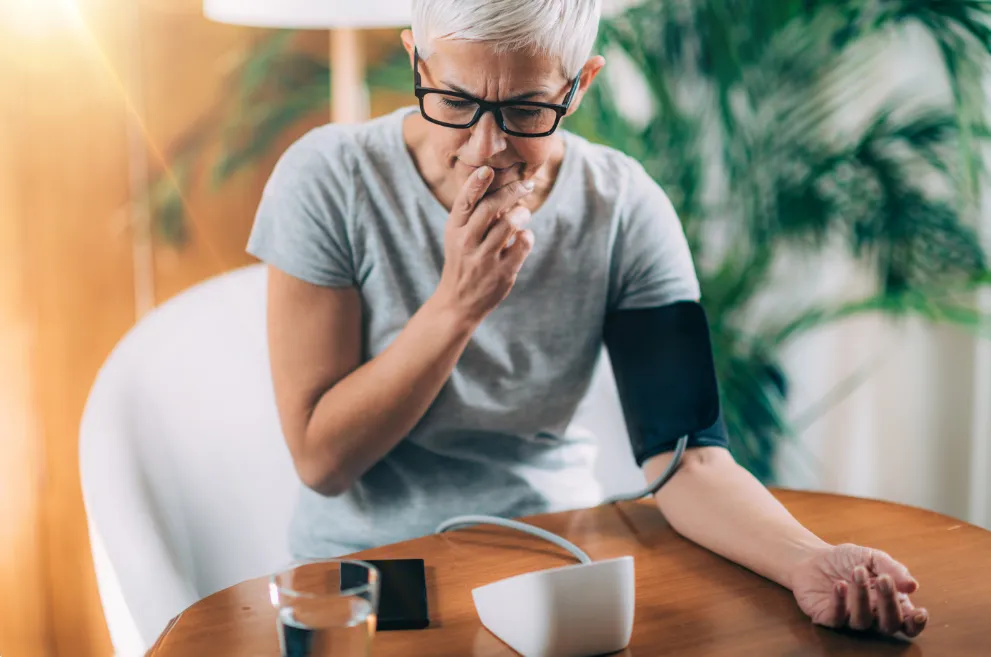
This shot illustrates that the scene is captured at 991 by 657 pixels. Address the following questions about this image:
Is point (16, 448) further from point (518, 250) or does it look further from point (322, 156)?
point (518, 250)

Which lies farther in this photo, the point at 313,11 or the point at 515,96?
the point at 313,11

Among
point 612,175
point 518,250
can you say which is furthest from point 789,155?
point 518,250

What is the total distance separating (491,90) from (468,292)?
184mm

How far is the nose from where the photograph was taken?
87 centimetres

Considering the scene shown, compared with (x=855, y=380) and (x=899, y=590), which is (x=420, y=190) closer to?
(x=899, y=590)

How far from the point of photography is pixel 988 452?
6.03 ft

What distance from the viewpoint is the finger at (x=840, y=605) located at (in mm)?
672

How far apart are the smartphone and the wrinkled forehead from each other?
1.37 feet

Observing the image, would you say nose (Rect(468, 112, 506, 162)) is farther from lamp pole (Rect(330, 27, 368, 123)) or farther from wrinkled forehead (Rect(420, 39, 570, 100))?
lamp pole (Rect(330, 27, 368, 123))

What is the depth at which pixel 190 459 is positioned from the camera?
116cm

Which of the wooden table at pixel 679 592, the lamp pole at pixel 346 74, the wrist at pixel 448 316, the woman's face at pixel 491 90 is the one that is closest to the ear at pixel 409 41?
the woman's face at pixel 491 90

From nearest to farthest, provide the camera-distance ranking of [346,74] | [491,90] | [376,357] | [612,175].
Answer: [491,90] < [376,357] < [612,175] < [346,74]

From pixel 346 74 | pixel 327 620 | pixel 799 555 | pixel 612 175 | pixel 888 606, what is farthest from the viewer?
pixel 346 74

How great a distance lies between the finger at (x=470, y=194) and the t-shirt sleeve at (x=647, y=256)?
23 cm
